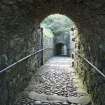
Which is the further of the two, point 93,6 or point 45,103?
point 93,6

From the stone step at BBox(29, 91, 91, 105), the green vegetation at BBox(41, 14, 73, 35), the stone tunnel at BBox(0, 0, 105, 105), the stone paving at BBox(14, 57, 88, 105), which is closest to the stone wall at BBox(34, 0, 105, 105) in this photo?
the stone tunnel at BBox(0, 0, 105, 105)

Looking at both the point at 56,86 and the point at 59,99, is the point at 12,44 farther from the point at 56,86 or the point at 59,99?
the point at 56,86

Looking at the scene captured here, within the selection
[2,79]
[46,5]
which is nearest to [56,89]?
[2,79]

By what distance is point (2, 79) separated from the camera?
156 inches

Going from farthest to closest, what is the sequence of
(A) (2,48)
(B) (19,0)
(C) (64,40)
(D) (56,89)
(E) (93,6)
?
(C) (64,40) < (D) (56,89) < (E) (93,6) < (B) (19,0) < (A) (2,48)

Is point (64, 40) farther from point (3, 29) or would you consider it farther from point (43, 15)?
point (3, 29)

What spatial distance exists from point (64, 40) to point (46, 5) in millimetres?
12748

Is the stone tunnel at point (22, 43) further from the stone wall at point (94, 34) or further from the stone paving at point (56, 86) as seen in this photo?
the stone paving at point (56, 86)

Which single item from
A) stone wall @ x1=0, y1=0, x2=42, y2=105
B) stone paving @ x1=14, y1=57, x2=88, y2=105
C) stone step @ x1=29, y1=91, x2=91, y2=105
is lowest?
stone step @ x1=29, y1=91, x2=91, y2=105

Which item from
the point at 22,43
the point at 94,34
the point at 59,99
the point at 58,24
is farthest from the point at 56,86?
the point at 58,24

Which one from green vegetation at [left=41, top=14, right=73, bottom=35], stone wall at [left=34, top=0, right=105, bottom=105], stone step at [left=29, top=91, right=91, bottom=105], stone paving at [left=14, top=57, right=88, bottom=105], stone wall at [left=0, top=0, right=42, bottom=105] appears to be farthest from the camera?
green vegetation at [left=41, top=14, right=73, bottom=35]

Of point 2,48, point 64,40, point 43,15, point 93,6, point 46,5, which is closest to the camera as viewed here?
point 2,48

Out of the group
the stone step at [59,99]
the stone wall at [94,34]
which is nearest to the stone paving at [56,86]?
the stone step at [59,99]

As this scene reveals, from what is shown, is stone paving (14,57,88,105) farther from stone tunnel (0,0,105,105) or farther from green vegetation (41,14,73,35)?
green vegetation (41,14,73,35)
